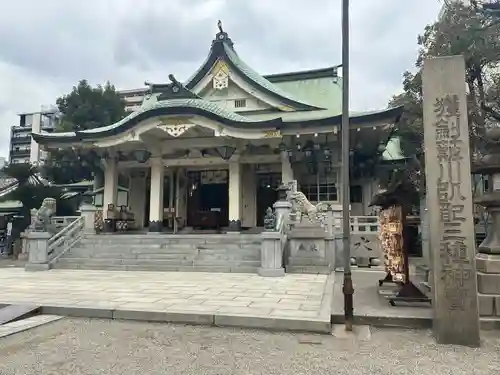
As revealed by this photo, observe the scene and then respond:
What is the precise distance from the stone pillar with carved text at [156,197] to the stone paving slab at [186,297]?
202 inches

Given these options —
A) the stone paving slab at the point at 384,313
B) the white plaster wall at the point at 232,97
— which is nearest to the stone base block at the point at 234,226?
the white plaster wall at the point at 232,97

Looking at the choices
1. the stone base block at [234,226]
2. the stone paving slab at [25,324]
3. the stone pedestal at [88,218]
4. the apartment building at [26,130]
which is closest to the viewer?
the stone paving slab at [25,324]

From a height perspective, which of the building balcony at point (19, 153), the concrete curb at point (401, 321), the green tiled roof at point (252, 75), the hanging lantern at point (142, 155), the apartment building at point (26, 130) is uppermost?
the apartment building at point (26, 130)

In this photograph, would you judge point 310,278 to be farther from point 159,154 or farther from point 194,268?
point 159,154

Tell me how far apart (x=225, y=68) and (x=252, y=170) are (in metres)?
5.67

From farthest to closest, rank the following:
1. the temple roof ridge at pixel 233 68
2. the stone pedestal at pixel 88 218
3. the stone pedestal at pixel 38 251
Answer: the temple roof ridge at pixel 233 68 → the stone pedestal at pixel 88 218 → the stone pedestal at pixel 38 251

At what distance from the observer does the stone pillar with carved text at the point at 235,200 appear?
1584cm

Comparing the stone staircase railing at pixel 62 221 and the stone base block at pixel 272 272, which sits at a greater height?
the stone staircase railing at pixel 62 221

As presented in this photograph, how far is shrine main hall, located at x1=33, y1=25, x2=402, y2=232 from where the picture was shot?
15133 mm

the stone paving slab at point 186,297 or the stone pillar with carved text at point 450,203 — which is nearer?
the stone pillar with carved text at point 450,203

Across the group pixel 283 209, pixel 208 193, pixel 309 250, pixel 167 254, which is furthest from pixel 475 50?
pixel 167 254

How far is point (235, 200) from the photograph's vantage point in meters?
15.9

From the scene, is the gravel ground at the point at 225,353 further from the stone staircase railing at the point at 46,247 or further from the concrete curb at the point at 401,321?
the stone staircase railing at the point at 46,247

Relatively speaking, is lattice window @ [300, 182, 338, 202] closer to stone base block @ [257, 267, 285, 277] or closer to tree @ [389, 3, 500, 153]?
tree @ [389, 3, 500, 153]
